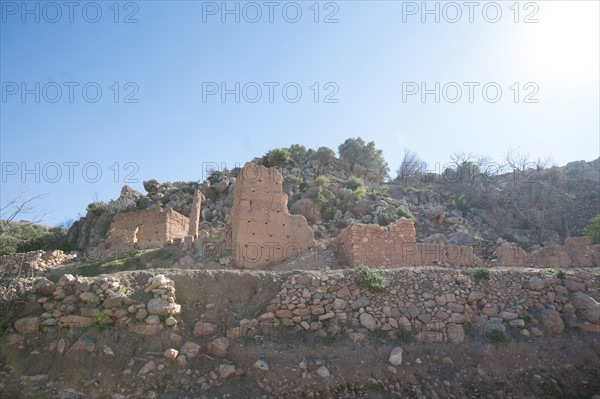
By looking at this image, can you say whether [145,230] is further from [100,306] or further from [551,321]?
[551,321]

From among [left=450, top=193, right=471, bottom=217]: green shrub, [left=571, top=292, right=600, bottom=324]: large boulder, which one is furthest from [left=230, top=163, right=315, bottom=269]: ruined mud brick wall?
[left=450, top=193, right=471, bottom=217]: green shrub

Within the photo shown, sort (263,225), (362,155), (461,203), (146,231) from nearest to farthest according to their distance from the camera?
(263,225), (146,231), (461,203), (362,155)

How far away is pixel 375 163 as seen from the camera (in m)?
47.2

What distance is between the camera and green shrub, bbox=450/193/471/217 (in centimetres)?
3262

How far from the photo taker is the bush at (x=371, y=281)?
9.52 meters

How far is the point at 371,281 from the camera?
9.56m

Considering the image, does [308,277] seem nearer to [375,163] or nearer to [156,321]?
[156,321]

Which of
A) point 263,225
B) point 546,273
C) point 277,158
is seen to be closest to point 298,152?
point 277,158

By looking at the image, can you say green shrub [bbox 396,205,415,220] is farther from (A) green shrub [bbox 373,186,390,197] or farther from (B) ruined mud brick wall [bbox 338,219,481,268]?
(B) ruined mud brick wall [bbox 338,219,481,268]

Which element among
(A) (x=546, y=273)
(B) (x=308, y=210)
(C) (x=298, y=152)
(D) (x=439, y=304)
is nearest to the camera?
(D) (x=439, y=304)

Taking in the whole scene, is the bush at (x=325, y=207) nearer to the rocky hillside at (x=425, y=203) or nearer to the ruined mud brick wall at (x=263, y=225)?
the rocky hillside at (x=425, y=203)

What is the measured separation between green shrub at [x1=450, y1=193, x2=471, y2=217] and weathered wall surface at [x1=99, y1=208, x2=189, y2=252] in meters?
21.5

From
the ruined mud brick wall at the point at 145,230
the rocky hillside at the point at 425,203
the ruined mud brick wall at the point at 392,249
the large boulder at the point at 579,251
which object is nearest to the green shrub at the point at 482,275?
the ruined mud brick wall at the point at 392,249

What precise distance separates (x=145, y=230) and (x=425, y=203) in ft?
73.9
